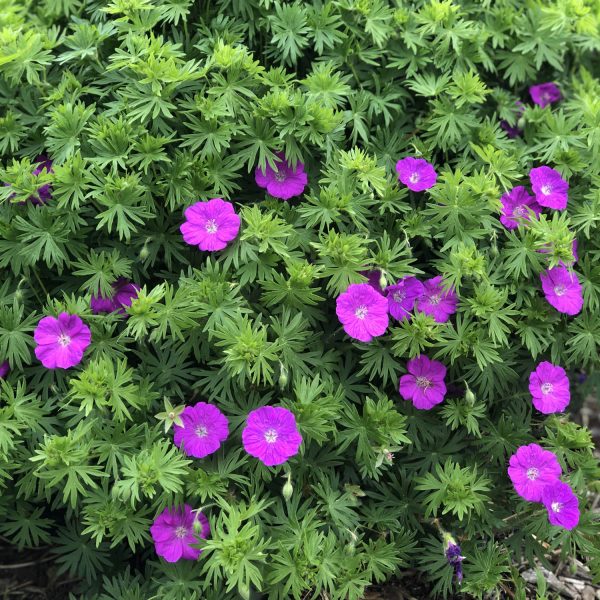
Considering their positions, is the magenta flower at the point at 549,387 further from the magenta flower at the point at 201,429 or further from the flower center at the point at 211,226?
the flower center at the point at 211,226

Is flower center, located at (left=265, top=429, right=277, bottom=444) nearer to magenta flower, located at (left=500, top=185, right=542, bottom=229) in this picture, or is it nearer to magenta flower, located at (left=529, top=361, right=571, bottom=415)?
magenta flower, located at (left=529, top=361, right=571, bottom=415)

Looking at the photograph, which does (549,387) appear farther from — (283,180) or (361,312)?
(283,180)

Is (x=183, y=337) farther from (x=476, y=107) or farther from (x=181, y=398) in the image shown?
(x=476, y=107)

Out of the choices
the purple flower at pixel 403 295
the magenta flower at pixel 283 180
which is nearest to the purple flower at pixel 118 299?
the magenta flower at pixel 283 180

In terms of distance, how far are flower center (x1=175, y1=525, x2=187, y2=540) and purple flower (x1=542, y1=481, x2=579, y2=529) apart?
1246 mm

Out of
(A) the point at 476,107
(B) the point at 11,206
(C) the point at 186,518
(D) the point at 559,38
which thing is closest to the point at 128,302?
(B) the point at 11,206

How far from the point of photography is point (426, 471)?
2.99 meters

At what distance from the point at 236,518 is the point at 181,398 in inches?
21.0

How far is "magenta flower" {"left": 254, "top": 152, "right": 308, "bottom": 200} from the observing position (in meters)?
3.01

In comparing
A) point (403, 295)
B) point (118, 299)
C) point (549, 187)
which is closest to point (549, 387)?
point (403, 295)

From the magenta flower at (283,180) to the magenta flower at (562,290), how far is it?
970 mm

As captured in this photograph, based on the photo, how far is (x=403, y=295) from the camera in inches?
116

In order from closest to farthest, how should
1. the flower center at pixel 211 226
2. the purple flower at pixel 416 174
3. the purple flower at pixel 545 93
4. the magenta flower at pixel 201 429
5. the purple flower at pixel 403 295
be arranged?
1. the magenta flower at pixel 201 429
2. the flower center at pixel 211 226
3. the purple flower at pixel 403 295
4. the purple flower at pixel 416 174
5. the purple flower at pixel 545 93

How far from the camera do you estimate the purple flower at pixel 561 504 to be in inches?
110
